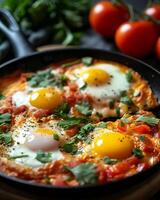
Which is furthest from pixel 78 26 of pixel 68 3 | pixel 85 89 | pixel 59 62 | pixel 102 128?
pixel 102 128

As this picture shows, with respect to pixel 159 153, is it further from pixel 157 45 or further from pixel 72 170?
pixel 157 45

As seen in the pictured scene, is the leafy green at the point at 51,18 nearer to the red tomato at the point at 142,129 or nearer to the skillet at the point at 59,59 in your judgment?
the skillet at the point at 59,59

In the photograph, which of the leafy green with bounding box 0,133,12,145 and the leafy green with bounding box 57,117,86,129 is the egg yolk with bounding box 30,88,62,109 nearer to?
the leafy green with bounding box 57,117,86,129

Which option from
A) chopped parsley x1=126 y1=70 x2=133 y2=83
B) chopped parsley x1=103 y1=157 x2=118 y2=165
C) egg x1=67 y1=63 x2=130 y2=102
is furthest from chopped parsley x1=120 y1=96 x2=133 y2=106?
chopped parsley x1=103 y1=157 x2=118 y2=165

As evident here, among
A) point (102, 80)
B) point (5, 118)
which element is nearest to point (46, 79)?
point (102, 80)

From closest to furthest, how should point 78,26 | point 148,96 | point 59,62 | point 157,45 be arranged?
1. point 148,96
2. point 59,62
3. point 157,45
4. point 78,26

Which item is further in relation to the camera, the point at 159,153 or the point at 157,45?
the point at 157,45
